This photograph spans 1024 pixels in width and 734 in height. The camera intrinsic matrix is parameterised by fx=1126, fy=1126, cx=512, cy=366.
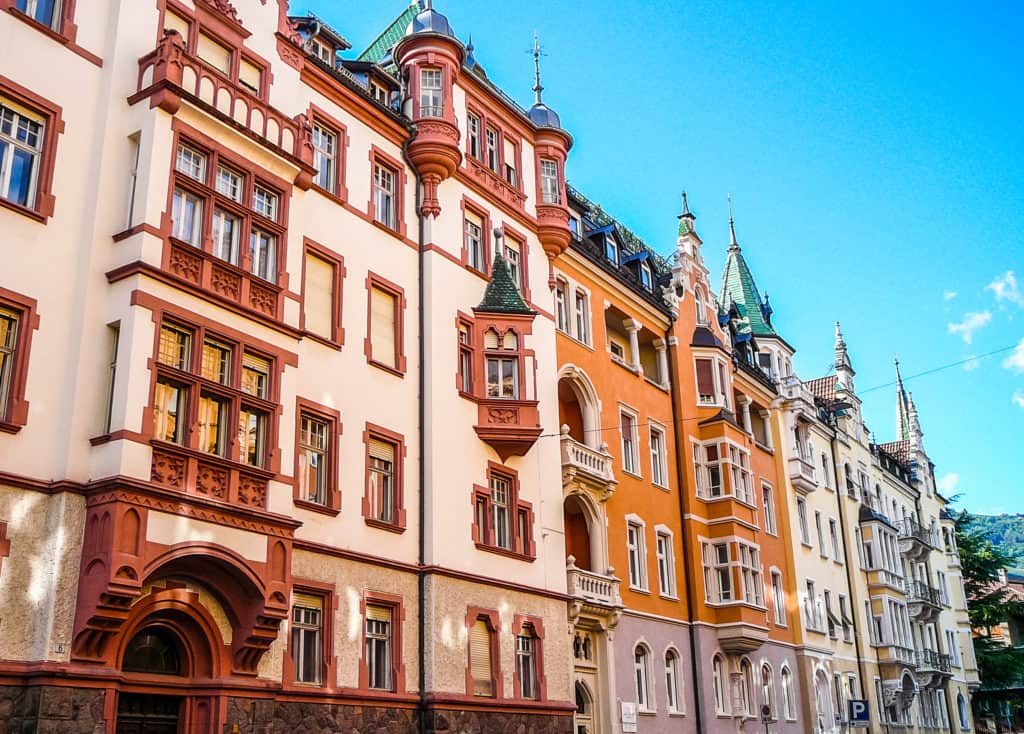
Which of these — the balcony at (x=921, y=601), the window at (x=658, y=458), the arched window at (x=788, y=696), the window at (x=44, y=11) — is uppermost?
the window at (x=44, y=11)

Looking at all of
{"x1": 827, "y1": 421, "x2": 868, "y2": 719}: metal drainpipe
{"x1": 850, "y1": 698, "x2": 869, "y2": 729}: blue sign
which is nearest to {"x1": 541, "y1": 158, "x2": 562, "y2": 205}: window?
{"x1": 850, "y1": 698, "x2": 869, "y2": 729}: blue sign

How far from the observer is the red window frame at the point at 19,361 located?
18.5 meters

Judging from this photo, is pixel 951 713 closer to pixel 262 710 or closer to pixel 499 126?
pixel 499 126

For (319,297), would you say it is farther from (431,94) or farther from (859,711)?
(859,711)

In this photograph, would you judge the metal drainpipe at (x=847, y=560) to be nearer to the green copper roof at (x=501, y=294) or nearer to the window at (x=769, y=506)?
the window at (x=769, y=506)

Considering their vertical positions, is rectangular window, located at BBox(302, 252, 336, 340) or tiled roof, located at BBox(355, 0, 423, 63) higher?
tiled roof, located at BBox(355, 0, 423, 63)

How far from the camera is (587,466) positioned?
111 feet

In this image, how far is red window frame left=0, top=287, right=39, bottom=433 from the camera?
18.5 metres

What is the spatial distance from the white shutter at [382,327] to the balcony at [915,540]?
44.4m

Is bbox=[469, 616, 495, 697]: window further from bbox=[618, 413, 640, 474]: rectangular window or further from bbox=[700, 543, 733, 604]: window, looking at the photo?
bbox=[700, 543, 733, 604]: window

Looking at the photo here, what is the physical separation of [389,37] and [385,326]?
43.4ft

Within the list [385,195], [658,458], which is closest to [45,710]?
A: [385,195]

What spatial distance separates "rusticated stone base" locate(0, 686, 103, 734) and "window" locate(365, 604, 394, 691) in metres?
7.54

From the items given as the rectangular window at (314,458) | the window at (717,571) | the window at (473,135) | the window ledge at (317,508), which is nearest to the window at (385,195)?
the window at (473,135)
